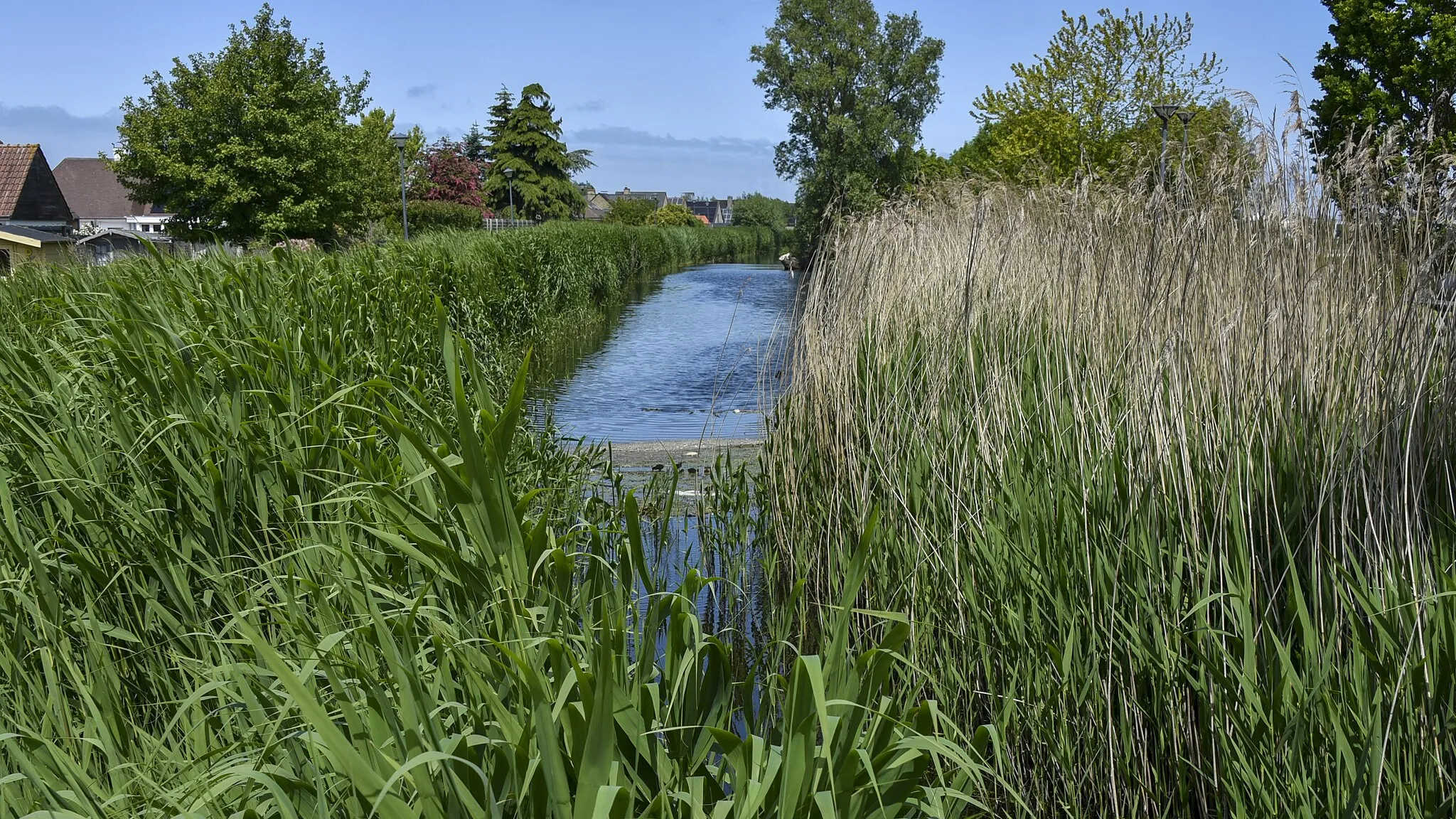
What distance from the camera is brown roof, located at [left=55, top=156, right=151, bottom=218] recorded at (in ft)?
277

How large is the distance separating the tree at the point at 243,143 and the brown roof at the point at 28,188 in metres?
15.2

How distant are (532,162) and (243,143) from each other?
35865 millimetres

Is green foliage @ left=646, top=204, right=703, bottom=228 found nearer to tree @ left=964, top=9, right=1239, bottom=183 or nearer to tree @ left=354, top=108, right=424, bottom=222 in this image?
tree @ left=354, top=108, right=424, bottom=222

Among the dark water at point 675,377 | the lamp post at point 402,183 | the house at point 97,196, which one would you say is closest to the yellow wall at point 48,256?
the dark water at point 675,377

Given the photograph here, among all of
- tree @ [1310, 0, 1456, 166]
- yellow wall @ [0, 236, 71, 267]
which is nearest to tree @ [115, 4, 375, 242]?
yellow wall @ [0, 236, 71, 267]

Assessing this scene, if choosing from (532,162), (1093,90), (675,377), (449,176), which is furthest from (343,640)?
(532,162)

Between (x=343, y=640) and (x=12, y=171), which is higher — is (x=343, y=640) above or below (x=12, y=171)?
below

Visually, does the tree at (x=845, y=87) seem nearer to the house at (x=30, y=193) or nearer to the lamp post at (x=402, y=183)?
the lamp post at (x=402, y=183)

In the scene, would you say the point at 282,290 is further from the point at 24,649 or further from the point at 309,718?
the point at 309,718

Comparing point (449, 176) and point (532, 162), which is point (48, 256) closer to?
point (449, 176)

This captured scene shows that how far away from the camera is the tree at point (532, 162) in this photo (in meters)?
64.6

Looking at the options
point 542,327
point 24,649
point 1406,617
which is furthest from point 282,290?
point 542,327

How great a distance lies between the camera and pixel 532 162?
66.1 meters

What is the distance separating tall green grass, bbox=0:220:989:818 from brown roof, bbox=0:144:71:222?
47455mm
